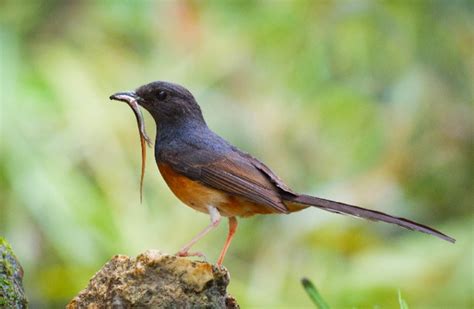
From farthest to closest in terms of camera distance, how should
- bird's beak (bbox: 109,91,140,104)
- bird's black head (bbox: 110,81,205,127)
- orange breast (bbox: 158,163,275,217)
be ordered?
bird's black head (bbox: 110,81,205,127), bird's beak (bbox: 109,91,140,104), orange breast (bbox: 158,163,275,217)

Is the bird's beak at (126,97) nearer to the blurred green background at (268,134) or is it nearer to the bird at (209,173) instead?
the bird at (209,173)

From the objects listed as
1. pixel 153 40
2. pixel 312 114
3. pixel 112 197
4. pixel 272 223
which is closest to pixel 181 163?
pixel 112 197

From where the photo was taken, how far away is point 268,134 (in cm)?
745

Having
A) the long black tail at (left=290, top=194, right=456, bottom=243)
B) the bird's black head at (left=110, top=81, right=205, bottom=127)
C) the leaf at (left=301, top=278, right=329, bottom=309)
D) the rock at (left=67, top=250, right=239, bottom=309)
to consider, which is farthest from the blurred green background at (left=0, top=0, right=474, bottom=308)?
the leaf at (left=301, top=278, right=329, bottom=309)

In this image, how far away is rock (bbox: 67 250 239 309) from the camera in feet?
8.46

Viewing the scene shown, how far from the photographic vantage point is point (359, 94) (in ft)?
24.1

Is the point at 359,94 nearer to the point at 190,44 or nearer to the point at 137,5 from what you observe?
the point at 190,44

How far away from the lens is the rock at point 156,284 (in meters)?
2.58

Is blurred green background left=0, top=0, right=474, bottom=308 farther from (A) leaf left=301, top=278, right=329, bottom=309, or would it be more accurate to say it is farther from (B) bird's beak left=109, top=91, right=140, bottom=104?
(A) leaf left=301, top=278, right=329, bottom=309

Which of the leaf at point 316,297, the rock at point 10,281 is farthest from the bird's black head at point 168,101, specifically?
the leaf at point 316,297

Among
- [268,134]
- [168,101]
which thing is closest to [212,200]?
[168,101]

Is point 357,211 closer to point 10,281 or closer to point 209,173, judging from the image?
point 209,173

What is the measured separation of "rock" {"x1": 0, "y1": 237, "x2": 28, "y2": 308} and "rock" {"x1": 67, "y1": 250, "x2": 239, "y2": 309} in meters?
0.16

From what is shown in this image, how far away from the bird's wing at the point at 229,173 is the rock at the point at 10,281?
954 millimetres
